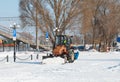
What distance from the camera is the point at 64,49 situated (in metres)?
37.4

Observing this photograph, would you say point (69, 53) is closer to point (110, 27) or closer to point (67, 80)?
point (67, 80)

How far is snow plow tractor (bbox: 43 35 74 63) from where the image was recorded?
3697 cm

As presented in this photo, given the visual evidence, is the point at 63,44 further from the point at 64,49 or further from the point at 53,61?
the point at 53,61

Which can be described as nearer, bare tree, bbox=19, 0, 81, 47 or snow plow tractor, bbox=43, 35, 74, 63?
snow plow tractor, bbox=43, 35, 74, 63

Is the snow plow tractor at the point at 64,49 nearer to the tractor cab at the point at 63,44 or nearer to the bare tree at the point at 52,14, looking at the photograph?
the tractor cab at the point at 63,44

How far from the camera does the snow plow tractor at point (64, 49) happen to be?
121ft

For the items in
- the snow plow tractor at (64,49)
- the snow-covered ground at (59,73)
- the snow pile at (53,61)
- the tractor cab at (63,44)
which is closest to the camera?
the snow-covered ground at (59,73)

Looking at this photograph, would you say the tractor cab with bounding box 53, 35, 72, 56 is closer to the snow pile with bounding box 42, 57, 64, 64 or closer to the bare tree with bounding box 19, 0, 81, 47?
the snow pile with bounding box 42, 57, 64, 64

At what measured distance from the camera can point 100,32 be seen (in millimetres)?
84062

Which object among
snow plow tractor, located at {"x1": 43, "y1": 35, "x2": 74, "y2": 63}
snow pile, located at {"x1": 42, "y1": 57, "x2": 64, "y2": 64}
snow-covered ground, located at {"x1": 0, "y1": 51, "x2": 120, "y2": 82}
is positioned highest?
snow plow tractor, located at {"x1": 43, "y1": 35, "x2": 74, "y2": 63}

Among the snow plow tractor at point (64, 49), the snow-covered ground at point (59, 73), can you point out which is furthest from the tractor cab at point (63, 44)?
the snow-covered ground at point (59, 73)

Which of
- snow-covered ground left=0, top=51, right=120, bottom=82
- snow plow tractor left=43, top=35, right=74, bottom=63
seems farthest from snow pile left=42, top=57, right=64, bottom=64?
snow plow tractor left=43, top=35, right=74, bottom=63

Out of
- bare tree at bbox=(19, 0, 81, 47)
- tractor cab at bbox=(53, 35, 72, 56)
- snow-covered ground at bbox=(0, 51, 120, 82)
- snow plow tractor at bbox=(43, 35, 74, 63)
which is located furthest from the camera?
bare tree at bbox=(19, 0, 81, 47)

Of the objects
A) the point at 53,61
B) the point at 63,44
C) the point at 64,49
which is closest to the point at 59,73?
the point at 53,61
